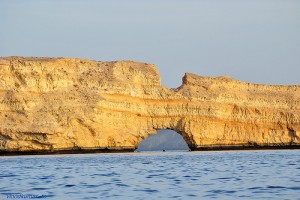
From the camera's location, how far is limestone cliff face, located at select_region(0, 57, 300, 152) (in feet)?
133

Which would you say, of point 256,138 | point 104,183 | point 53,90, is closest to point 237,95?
point 256,138

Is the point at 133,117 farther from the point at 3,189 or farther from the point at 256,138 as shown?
the point at 3,189

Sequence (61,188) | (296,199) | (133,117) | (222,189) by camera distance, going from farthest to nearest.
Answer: (133,117), (61,188), (222,189), (296,199)

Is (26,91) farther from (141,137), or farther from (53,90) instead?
(141,137)

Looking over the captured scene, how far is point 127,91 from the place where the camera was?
4400 centimetres

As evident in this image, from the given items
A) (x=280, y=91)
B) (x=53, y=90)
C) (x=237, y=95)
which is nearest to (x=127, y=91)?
(x=53, y=90)

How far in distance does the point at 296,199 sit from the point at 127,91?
109 feet

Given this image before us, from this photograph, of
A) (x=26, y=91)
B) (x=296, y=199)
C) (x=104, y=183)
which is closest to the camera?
(x=296, y=199)

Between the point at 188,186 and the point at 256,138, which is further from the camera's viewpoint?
the point at 256,138

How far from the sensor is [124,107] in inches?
1731

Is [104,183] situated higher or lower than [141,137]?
lower

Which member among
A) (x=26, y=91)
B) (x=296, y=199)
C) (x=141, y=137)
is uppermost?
(x=26, y=91)

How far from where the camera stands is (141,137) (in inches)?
1759

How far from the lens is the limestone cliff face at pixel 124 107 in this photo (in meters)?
40.6
